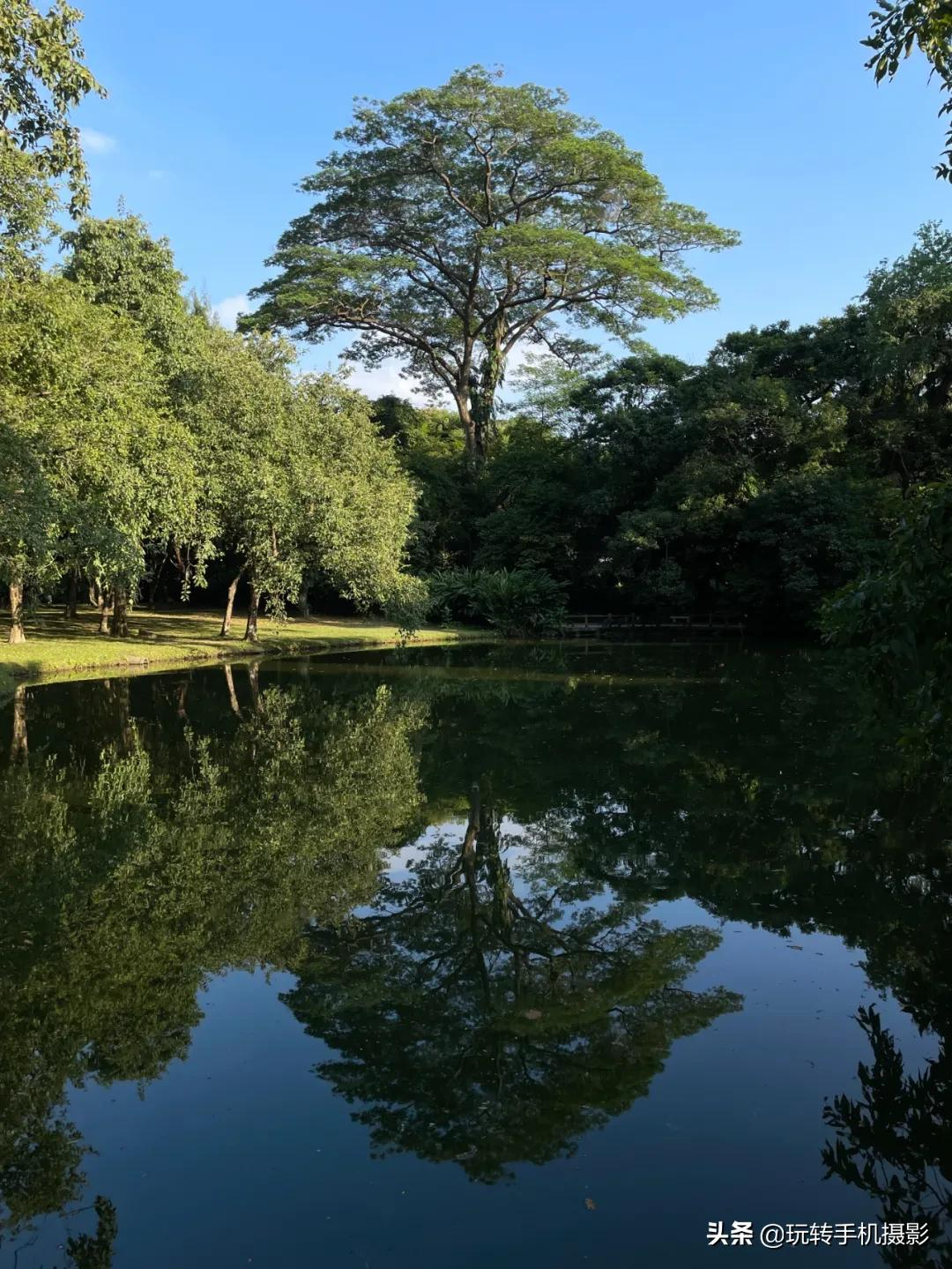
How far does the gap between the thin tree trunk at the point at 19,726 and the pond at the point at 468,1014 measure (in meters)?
0.75

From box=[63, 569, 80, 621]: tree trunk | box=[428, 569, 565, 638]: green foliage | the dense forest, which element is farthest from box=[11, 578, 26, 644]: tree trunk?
box=[428, 569, 565, 638]: green foliage

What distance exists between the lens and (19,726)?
12.4 metres

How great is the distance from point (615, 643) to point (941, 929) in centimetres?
2513

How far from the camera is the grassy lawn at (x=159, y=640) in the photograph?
18906 millimetres

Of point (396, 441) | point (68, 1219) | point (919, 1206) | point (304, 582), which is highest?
point (396, 441)

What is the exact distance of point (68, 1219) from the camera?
312 cm

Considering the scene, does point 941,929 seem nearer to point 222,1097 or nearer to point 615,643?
point 222,1097

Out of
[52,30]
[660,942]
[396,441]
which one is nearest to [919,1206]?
[660,942]

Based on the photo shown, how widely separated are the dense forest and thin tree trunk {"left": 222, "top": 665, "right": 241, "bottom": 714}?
288 cm

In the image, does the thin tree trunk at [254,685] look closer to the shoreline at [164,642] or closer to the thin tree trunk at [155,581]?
the shoreline at [164,642]

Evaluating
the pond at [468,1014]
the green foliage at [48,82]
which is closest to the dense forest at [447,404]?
the green foliage at [48,82]

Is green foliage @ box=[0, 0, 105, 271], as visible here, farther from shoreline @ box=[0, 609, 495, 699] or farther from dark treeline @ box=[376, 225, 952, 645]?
dark treeline @ box=[376, 225, 952, 645]

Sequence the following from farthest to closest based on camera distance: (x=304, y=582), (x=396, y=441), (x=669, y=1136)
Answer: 1. (x=396, y=441)
2. (x=304, y=582)
3. (x=669, y=1136)

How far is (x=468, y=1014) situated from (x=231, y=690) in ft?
42.7
